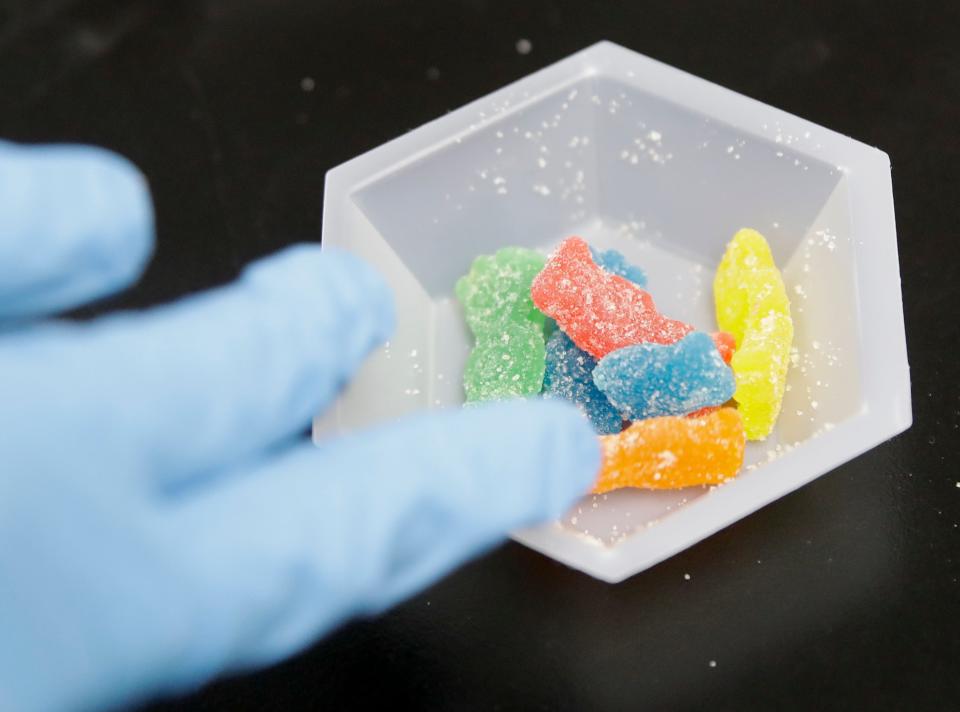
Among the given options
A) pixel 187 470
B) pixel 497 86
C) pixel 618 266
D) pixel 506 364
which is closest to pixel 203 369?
pixel 187 470

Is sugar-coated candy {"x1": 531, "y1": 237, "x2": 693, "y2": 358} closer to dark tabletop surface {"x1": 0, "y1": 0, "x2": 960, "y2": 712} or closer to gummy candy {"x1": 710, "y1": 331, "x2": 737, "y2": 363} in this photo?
gummy candy {"x1": 710, "y1": 331, "x2": 737, "y2": 363}

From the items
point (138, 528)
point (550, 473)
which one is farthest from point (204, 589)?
point (550, 473)

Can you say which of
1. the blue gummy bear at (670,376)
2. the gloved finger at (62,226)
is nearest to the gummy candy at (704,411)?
the blue gummy bear at (670,376)

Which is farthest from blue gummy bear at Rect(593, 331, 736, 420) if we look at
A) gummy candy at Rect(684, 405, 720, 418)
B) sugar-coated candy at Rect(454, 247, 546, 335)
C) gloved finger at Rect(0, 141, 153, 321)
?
gloved finger at Rect(0, 141, 153, 321)

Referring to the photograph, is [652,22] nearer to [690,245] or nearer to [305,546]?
[690,245]

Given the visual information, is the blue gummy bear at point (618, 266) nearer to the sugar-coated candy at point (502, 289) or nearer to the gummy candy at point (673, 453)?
the sugar-coated candy at point (502, 289)
